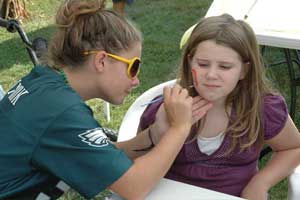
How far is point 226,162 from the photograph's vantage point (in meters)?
1.91

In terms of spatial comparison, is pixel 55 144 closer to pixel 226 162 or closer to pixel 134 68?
pixel 134 68

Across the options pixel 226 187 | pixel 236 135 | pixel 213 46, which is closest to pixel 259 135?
pixel 236 135

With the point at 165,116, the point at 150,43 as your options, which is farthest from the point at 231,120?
the point at 150,43

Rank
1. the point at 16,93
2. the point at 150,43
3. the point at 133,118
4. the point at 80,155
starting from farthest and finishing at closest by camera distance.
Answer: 1. the point at 150,43
2. the point at 133,118
3. the point at 16,93
4. the point at 80,155

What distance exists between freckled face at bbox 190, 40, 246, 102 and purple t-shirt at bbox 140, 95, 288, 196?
6.6 inches

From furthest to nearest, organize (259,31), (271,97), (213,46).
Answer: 1. (259,31)
2. (271,97)
3. (213,46)

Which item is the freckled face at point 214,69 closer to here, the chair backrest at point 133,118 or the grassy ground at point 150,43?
the chair backrest at point 133,118

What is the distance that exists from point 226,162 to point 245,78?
1.02 feet

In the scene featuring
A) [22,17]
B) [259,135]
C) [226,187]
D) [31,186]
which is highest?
[31,186]

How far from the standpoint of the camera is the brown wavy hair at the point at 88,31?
5.35ft

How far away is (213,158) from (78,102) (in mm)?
626

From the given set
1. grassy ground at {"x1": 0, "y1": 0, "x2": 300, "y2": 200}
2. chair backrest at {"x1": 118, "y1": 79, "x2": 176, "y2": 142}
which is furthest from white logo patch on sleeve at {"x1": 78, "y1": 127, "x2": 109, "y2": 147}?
grassy ground at {"x1": 0, "y1": 0, "x2": 300, "y2": 200}

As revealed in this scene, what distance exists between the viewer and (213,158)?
1904mm

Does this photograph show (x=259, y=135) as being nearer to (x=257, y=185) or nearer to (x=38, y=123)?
(x=257, y=185)
